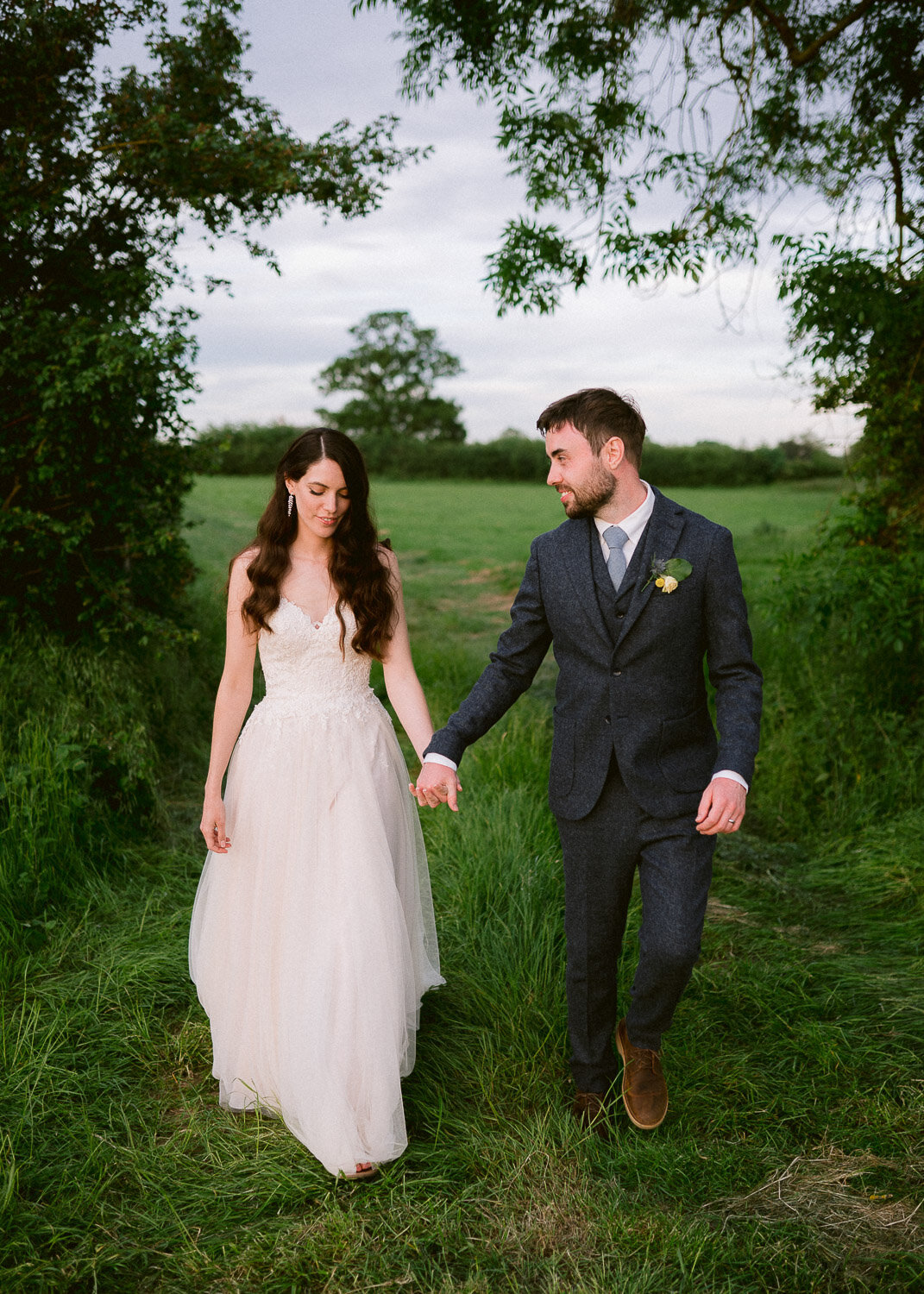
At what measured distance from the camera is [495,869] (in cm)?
470

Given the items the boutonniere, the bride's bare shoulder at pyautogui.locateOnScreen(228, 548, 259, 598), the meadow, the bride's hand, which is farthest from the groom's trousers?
the bride's bare shoulder at pyautogui.locateOnScreen(228, 548, 259, 598)

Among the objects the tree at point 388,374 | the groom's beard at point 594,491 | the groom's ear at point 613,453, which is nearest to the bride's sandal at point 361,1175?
the groom's beard at point 594,491

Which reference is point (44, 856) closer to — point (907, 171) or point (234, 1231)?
point (234, 1231)

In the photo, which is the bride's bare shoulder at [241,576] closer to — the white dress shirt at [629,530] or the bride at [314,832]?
the bride at [314,832]

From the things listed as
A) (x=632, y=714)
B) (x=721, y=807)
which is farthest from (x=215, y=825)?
(x=721, y=807)

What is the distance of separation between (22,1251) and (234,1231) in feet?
1.95

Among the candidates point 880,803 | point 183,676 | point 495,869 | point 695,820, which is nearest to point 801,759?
point 880,803

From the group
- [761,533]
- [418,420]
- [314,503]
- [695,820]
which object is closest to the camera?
[695,820]

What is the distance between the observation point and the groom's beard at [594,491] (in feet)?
10.8

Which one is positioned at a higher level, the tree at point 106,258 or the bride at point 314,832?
the tree at point 106,258

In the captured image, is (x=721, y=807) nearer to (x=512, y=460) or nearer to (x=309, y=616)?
(x=309, y=616)

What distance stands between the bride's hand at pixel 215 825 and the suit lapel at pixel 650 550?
1.57m

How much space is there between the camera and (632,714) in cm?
325

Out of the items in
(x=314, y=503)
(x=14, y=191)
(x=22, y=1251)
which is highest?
(x=14, y=191)
